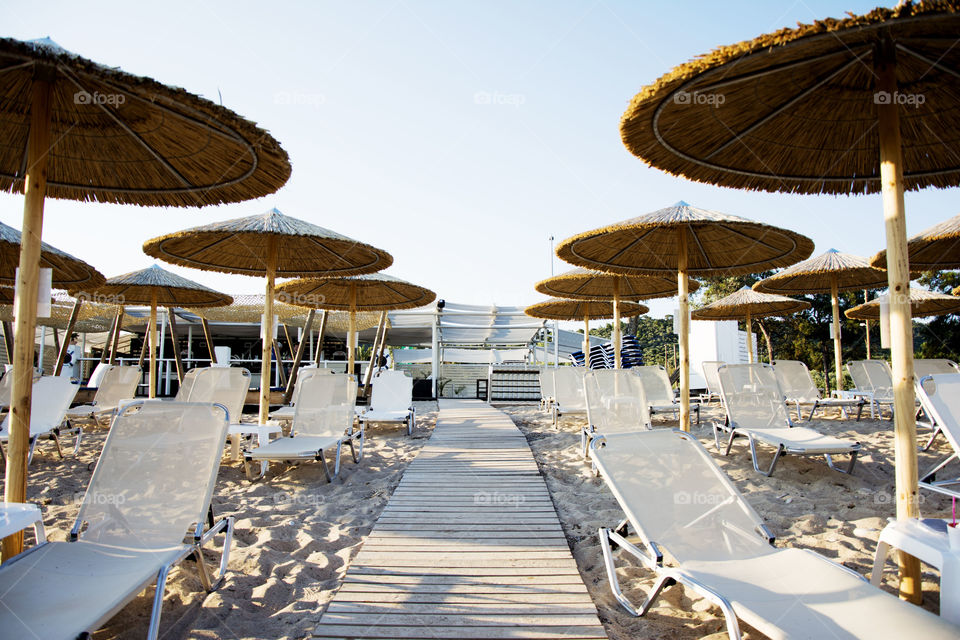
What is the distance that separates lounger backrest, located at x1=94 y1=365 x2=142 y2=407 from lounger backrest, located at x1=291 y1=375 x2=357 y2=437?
426 centimetres

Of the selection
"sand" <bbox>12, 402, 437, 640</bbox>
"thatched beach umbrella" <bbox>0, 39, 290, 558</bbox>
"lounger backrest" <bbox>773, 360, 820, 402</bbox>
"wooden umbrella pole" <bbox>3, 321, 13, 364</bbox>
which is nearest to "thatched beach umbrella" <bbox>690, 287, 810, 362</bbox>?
"lounger backrest" <bbox>773, 360, 820, 402</bbox>

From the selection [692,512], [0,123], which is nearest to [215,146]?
[0,123]

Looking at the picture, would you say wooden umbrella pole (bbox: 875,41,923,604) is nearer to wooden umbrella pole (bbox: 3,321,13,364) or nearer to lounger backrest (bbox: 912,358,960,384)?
lounger backrest (bbox: 912,358,960,384)

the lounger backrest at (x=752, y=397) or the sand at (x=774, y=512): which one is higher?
the lounger backrest at (x=752, y=397)

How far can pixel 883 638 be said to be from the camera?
1.54m

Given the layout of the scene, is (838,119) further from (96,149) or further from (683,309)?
(96,149)

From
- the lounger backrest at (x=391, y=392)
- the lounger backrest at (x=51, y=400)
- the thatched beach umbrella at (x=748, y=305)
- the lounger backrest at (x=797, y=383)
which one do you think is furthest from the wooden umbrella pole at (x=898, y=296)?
the thatched beach umbrella at (x=748, y=305)

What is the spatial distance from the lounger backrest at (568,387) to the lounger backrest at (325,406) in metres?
3.20

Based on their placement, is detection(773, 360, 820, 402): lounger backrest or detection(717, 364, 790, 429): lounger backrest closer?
detection(717, 364, 790, 429): lounger backrest

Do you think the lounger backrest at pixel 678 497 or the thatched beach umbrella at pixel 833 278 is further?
the thatched beach umbrella at pixel 833 278

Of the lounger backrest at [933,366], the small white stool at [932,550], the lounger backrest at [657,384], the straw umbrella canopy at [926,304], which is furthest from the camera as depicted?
the straw umbrella canopy at [926,304]

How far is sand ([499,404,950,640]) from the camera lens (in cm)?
218

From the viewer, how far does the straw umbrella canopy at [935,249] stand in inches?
215

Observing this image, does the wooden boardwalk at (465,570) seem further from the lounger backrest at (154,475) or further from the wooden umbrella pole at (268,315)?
the wooden umbrella pole at (268,315)
